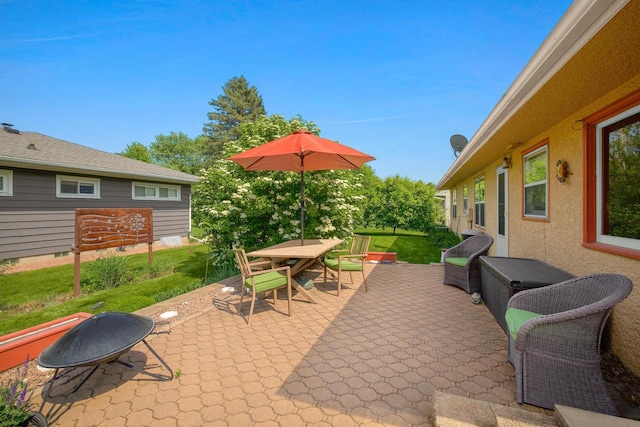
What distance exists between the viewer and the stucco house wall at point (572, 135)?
204 centimetres

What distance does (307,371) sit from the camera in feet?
8.88

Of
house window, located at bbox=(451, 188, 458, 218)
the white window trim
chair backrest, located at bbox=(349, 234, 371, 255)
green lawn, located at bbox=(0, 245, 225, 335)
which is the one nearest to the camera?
the white window trim

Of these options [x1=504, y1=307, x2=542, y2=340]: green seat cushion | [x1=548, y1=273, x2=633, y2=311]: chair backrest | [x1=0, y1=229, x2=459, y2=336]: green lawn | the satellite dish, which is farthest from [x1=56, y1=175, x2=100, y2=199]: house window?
the satellite dish

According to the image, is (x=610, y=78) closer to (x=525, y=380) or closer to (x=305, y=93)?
(x=525, y=380)

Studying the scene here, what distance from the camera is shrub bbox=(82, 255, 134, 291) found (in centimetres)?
664

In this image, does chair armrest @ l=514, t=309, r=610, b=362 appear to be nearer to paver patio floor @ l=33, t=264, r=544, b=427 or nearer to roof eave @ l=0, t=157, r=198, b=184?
paver patio floor @ l=33, t=264, r=544, b=427

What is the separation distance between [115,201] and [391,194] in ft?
41.9

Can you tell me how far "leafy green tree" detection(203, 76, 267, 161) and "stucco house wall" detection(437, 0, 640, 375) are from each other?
102 feet

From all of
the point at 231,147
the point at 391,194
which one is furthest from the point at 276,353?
the point at 391,194

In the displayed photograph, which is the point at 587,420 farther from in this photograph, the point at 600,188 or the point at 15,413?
the point at 15,413

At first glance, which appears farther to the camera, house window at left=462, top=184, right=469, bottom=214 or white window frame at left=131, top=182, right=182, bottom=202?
white window frame at left=131, top=182, right=182, bottom=202

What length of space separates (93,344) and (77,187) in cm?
1055

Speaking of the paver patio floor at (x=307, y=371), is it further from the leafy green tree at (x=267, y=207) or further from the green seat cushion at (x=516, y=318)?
the leafy green tree at (x=267, y=207)

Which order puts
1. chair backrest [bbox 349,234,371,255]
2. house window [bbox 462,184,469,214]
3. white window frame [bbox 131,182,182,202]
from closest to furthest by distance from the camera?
1. chair backrest [bbox 349,234,371,255]
2. house window [bbox 462,184,469,214]
3. white window frame [bbox 131,182,182,202]
